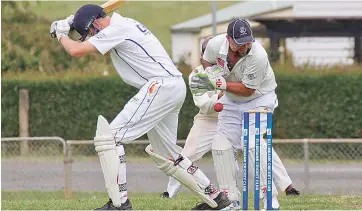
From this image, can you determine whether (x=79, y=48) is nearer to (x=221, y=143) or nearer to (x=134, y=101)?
(x=134, y=101)

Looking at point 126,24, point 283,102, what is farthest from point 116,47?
point 283,102

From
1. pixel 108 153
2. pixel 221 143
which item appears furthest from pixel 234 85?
pixel 108 153

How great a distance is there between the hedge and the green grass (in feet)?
72.9

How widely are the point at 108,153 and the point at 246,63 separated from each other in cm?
171

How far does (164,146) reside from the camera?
9.49 metres

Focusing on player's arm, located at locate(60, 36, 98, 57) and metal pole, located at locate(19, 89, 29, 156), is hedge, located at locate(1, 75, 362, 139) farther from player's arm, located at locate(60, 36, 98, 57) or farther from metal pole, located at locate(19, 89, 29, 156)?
player's arm, located at locate(60, 36, 98, 57)

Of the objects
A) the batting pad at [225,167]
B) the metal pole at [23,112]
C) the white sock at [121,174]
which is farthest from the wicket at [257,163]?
the metal pole at [23,112]

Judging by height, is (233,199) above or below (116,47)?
below

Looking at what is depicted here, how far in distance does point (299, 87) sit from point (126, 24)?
1161cm

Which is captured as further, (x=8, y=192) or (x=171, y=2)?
(x=171, y=2)

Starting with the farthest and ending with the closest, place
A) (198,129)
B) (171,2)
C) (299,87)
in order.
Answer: (171,2) → (299,87) → (198,129)

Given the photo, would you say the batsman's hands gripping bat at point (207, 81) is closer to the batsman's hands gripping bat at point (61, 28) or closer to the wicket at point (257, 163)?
the wicket at point (257, 163)

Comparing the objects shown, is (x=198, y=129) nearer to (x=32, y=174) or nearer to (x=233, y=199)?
(x=233, y=199)

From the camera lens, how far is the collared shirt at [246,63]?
9727mm
